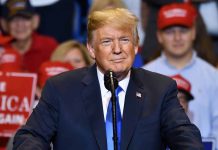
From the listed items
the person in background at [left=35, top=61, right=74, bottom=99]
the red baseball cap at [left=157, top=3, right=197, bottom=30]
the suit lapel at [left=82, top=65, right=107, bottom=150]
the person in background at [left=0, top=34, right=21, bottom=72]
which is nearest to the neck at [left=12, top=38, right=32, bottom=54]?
the person in background at [left=0, top=34, right=21, bottom=72]

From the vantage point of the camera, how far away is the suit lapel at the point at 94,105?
8.53 feet

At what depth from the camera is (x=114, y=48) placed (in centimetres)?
261

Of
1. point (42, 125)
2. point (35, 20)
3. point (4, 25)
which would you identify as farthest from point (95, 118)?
point (4, 25)

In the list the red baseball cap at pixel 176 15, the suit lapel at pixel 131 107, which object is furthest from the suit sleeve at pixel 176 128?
the red baseball cap at pixel 176 15

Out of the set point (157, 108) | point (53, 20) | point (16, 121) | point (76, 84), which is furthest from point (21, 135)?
point (53, 20)

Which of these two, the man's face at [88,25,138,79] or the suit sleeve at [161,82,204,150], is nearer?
the suit sleeve at [161,82,204,150]

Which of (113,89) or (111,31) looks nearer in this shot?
(113,89)

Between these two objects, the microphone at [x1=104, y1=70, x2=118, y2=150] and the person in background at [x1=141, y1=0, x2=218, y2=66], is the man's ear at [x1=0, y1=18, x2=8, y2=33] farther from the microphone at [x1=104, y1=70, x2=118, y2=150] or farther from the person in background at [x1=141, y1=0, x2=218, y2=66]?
the microphone at [x1=104, y1=70, x2=118, y2=150]

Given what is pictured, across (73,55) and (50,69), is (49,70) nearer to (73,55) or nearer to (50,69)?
(50,69)

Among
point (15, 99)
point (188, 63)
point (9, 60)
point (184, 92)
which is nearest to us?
point (184, 92)

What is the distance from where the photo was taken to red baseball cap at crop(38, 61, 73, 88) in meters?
5.14

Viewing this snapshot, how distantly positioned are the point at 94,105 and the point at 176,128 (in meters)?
0.35

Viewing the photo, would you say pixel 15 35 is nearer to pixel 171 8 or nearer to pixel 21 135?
pixel 171 8

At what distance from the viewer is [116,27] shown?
261cm
